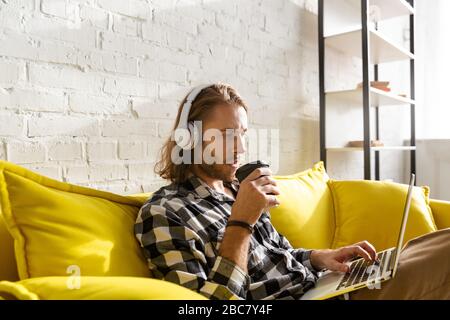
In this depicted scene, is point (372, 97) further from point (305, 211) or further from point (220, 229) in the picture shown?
point (220, 229)

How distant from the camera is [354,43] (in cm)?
246

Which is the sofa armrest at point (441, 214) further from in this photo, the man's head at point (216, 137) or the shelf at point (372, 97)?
the man's head at point (216, 137)

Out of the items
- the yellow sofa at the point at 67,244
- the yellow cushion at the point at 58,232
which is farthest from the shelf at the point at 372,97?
the yellow cushion at the point at 58,232

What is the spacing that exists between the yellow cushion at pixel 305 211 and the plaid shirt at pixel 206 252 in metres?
0.27

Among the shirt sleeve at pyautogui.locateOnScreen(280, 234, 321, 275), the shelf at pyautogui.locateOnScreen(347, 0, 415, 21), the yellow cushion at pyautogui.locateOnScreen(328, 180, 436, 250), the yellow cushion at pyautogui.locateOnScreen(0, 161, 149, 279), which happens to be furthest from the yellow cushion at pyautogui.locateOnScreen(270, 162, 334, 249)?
the shelf at pyautogui.locateOnScreen(347, 0, 415, 21)

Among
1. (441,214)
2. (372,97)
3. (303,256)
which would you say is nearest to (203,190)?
(303,256)

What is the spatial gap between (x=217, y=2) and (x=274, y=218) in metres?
0.93

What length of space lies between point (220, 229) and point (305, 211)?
2.11ft

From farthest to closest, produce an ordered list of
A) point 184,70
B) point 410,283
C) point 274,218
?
point 184,70
point 274,218
point 410,283

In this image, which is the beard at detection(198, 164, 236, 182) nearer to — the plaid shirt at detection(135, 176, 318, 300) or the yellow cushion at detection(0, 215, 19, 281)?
the plaid shirt at detection(135, 176, 318, 300)

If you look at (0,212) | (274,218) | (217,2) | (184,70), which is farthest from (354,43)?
(0,212)
